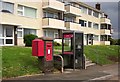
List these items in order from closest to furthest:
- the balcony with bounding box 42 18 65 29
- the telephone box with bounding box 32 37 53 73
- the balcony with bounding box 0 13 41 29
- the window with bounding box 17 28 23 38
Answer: the telephone box with bounding box 32 37 53 73, the balcony with bounding box 0 13 41 29, the window with bounding box 17 28 23 38, the balcony with bounding box 42 18 65 29

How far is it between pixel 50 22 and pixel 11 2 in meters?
7.09

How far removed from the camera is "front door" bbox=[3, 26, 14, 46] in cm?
2884

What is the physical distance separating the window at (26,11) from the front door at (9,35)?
2.81m

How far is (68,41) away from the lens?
17.7 metres

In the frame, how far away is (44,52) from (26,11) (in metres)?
19.5

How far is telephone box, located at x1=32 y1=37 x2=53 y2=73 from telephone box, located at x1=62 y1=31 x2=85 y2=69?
2.43 metres

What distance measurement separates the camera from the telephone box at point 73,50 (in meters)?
16.9

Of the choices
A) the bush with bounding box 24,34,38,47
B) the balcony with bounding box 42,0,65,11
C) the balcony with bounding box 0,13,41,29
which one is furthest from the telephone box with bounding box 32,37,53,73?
the balcony with bounding box 42,0,65,11

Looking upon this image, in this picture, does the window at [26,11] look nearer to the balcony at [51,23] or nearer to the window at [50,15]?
the balcony at [51,23]

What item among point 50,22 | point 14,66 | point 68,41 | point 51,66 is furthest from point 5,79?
point 50,22

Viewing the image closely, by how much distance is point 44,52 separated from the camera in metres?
14.1

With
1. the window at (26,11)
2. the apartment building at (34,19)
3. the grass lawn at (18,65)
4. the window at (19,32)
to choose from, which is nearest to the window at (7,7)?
the apartment building at (34,19)

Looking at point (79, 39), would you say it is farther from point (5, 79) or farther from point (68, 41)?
point (5, 79)

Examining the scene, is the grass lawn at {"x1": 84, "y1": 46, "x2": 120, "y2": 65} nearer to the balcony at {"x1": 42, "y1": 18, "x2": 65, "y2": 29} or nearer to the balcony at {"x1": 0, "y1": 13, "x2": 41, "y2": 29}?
the balcony at {"x1": 42, "y1": 18, "x2": 65, "y2": 29}
